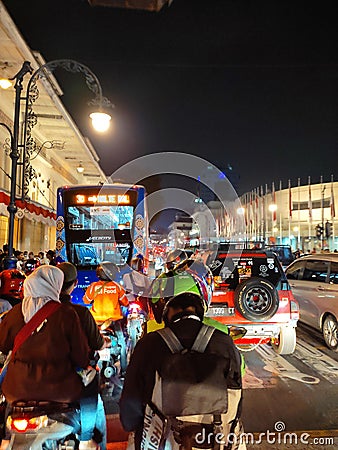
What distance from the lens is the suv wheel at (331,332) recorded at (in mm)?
8148

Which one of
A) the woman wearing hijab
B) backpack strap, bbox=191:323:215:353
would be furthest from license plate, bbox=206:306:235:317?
backpack strap, bbox=191:323:215:353

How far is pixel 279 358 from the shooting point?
25.7ft

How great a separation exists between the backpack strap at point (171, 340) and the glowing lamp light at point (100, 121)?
29.3 ft

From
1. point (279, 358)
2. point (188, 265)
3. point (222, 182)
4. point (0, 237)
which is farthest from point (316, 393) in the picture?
point (222, 182)

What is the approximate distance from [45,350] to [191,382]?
114cm

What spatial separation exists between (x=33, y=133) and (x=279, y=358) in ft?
65.0

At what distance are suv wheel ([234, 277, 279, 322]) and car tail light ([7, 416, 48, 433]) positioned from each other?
460cm

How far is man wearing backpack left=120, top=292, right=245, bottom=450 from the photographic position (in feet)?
7.35

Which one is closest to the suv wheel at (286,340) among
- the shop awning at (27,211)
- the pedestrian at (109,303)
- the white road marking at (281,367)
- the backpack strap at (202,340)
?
the white road marking at (281,367)

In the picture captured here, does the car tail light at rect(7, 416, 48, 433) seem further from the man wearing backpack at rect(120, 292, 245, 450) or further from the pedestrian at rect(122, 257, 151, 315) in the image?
the pedestrian at rect(122, 257, 151, 315)

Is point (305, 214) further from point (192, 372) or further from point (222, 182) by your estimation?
point (222, 182)

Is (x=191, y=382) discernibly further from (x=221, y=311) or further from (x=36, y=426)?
(x=221, y=311)

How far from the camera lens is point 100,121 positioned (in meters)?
10.6

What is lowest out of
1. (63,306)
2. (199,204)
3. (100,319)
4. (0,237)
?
(100,319)
